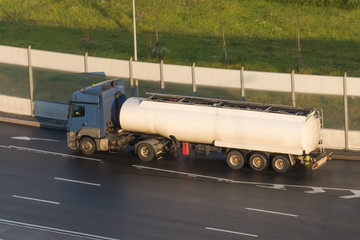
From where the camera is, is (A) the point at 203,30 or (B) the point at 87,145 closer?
(B) the point at 87,145

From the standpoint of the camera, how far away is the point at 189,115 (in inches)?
1321

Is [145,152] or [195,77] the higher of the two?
[195,77]

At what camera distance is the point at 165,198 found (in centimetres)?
3031

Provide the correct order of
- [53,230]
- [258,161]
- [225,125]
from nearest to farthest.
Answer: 1. [53,230]
2. [225,125]
3. [258,161]

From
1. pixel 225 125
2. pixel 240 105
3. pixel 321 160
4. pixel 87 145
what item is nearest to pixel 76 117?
pixel 87 145

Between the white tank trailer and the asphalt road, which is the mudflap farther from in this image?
the asphalt road

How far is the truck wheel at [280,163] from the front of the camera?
3269cm

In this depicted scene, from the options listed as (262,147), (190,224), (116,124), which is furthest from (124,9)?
(190,224)

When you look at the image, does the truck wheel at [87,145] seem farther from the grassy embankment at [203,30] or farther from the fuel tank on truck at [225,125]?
the grassy embankment at [203,30]

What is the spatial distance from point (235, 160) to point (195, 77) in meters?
7.32

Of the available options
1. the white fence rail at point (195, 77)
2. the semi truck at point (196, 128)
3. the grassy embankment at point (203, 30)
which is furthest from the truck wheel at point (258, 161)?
the grassy embankment at point (203, 30)

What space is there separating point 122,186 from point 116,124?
5.15 meters

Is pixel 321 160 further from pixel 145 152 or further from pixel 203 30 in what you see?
pixel 203 30

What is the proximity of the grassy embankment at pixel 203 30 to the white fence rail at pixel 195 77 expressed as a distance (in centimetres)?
1696
